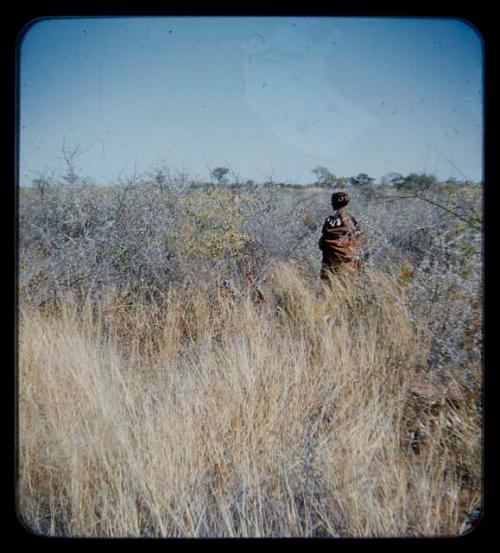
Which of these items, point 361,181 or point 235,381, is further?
point 361,181

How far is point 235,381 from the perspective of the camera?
2898 millimetres

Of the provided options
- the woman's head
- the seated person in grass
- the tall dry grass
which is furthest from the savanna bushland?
the woman's head

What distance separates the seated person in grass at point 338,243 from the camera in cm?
473

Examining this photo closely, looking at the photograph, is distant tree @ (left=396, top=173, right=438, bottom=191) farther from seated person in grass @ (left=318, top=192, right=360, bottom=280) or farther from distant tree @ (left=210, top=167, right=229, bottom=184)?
distant tree @ (left=210, top=167, right=229, bottom=184)

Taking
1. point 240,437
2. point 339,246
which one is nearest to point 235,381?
point 240,437

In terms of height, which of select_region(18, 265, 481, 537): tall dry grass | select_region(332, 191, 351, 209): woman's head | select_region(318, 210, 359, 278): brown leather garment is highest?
select_region(332, 191, 351, 209): woman's head

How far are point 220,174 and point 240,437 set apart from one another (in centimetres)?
344

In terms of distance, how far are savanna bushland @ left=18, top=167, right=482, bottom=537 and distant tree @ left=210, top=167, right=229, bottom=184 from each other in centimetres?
65

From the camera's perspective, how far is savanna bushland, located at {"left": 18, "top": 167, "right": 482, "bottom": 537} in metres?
2.11

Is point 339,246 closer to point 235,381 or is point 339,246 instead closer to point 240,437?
point 235,381
